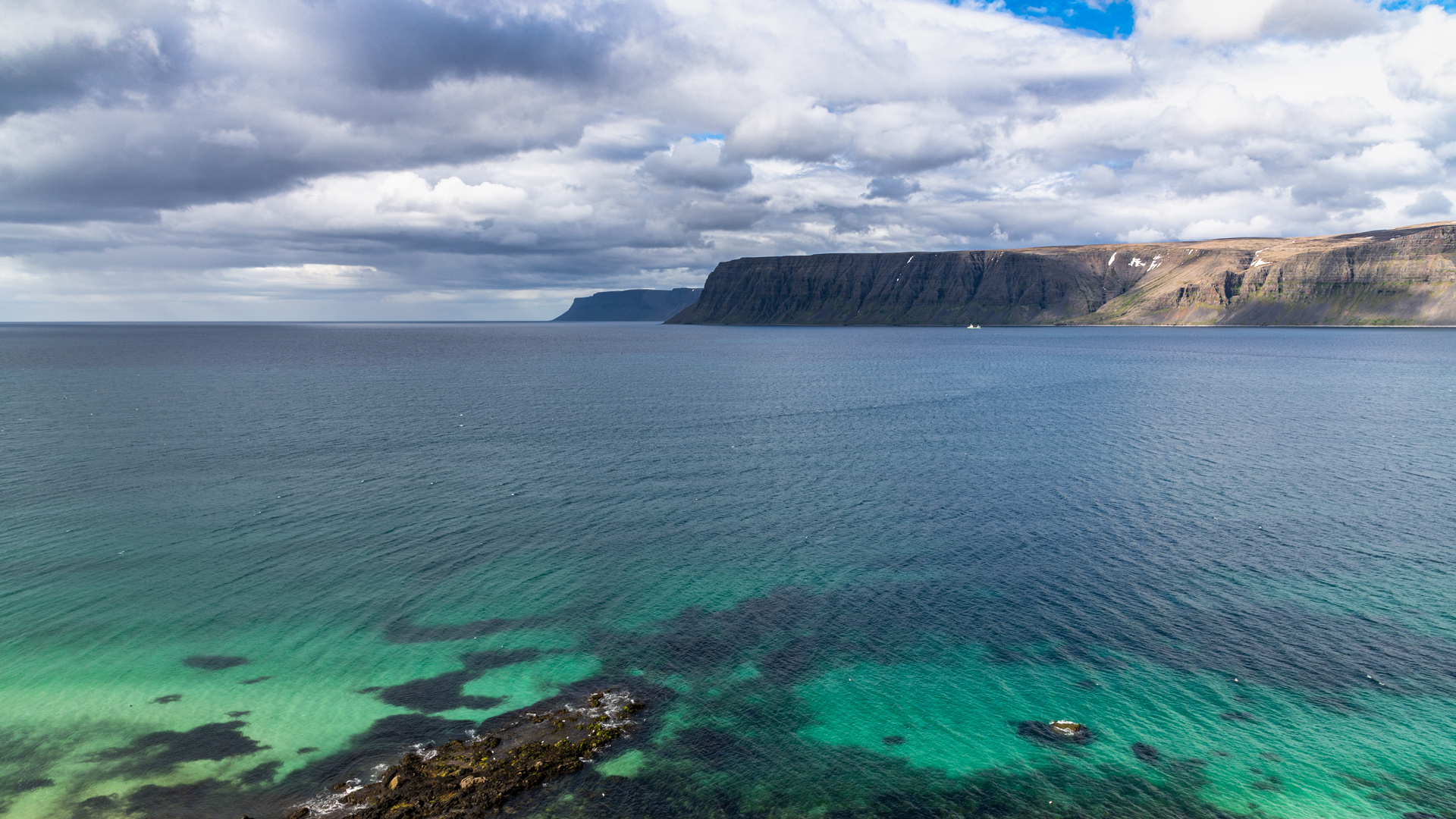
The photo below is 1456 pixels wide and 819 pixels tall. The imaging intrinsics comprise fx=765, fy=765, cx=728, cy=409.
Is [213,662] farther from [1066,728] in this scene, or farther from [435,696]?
[1066,728]

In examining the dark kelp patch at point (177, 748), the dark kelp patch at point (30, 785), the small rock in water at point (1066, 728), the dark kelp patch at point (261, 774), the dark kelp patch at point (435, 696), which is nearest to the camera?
the dark kelp patch at point (30, 785)

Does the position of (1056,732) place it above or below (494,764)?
below

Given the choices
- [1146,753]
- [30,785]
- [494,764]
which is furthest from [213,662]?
[1146,753]

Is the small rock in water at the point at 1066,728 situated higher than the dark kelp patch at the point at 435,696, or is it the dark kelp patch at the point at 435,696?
the dark kelp patch at the point at 435,696

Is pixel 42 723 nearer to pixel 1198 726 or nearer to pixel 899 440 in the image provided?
pixel 1198 726

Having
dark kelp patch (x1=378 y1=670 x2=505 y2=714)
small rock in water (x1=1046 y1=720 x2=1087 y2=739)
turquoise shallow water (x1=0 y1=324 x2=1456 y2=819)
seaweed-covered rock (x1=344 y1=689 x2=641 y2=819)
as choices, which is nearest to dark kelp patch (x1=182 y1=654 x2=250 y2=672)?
turquoise shallow water (x1=0 y1=324 x2=1456 y2=819)

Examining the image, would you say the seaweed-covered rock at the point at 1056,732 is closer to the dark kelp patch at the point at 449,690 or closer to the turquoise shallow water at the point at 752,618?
the turquoise shallow water at the point at 752,618

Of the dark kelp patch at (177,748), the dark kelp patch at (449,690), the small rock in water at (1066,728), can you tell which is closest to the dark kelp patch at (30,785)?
the dark kelp patch at (177,748)
